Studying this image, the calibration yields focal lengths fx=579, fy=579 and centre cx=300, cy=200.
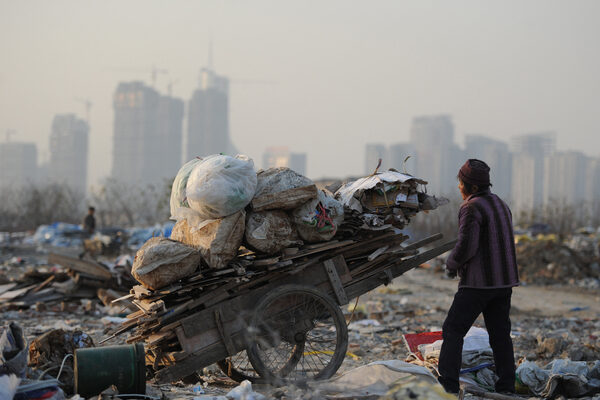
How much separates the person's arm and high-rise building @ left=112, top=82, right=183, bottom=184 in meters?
98.5

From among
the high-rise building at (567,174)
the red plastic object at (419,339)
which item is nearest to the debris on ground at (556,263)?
the red plastic object at (419,339)

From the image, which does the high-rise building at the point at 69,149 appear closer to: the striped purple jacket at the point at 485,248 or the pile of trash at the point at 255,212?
the pile of trash at the point at 255,212

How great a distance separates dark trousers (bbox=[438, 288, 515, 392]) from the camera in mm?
4367

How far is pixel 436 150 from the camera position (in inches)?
3863

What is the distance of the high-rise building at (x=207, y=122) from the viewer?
96250mm

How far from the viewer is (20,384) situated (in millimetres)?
3668

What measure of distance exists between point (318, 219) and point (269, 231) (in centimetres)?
41

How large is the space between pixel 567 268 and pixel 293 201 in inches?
582

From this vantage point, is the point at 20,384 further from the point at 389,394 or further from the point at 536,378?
the point at 536,378

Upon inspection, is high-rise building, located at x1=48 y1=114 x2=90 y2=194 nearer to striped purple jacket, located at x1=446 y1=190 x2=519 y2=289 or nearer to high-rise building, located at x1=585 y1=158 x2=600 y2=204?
high-rise building, located at x1=585 y1=158 x2=600 y2=204

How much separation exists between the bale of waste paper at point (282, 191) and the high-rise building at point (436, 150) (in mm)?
75268

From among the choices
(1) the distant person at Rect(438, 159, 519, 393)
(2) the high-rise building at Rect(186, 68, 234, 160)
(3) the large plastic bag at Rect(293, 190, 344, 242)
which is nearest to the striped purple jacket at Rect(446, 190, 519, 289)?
(1) the distant person at Rect(438, 159, 519, 393)

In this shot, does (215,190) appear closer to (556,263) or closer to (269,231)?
(269,231)

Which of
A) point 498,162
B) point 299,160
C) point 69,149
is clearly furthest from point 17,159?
point 498,162
